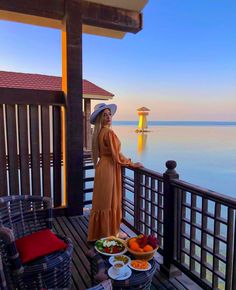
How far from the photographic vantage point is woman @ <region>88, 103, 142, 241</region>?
103 inches

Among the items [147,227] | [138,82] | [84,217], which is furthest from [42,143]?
[138,82]

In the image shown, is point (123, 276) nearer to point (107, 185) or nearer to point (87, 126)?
point (107, 185)

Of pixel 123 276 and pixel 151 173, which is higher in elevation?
pixel 151 173

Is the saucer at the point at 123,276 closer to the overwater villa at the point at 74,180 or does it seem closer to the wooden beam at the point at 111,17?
the overwater villa at the point at 74,180

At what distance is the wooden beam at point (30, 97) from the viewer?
312 cm

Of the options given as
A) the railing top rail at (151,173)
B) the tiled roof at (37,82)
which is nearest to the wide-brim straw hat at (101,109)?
the railing top rail at (151,173)

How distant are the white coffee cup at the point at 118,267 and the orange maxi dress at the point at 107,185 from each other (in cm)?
99

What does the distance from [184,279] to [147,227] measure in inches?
27.4

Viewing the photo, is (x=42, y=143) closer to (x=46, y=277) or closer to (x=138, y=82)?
(x=46, y=277)

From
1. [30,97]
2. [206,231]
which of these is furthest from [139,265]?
[30,97]

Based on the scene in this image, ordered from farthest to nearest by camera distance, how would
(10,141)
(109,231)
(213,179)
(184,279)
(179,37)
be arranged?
(179,37)
(213,179)
(10,141)
(109,231)
(184,279)

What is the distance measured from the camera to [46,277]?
1618 mm

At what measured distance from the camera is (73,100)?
3.41 metres

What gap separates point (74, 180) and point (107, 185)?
106 centimetres
